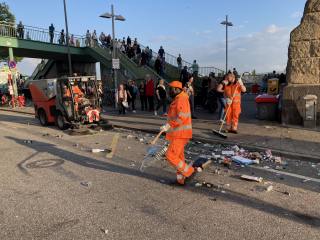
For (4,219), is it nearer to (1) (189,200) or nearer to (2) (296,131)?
(1) (189,200)

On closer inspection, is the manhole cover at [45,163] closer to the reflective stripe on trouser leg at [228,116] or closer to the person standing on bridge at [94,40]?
the reflective stripe on trouser leg at [228,116]

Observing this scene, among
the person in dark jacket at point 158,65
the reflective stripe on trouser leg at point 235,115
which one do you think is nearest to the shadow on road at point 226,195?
the reflective stripe on trouser leg at point 235,115

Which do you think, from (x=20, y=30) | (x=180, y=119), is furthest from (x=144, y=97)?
(x=20, y=30)

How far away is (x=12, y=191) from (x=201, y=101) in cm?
1305

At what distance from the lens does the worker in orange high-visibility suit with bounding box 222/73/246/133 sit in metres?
10.9

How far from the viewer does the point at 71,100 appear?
13500 millimetres

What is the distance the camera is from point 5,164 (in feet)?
27.4

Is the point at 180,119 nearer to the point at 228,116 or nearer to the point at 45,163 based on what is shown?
the point at 45,163

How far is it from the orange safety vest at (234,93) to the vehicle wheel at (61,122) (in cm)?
619

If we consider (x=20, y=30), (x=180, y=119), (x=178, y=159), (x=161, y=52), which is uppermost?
(x=20, y=30)

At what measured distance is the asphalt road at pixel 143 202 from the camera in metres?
4.50

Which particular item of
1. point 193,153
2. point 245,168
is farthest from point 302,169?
point 193,153

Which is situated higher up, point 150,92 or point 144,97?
point 150,92

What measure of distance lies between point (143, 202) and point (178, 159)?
3.36 ft
